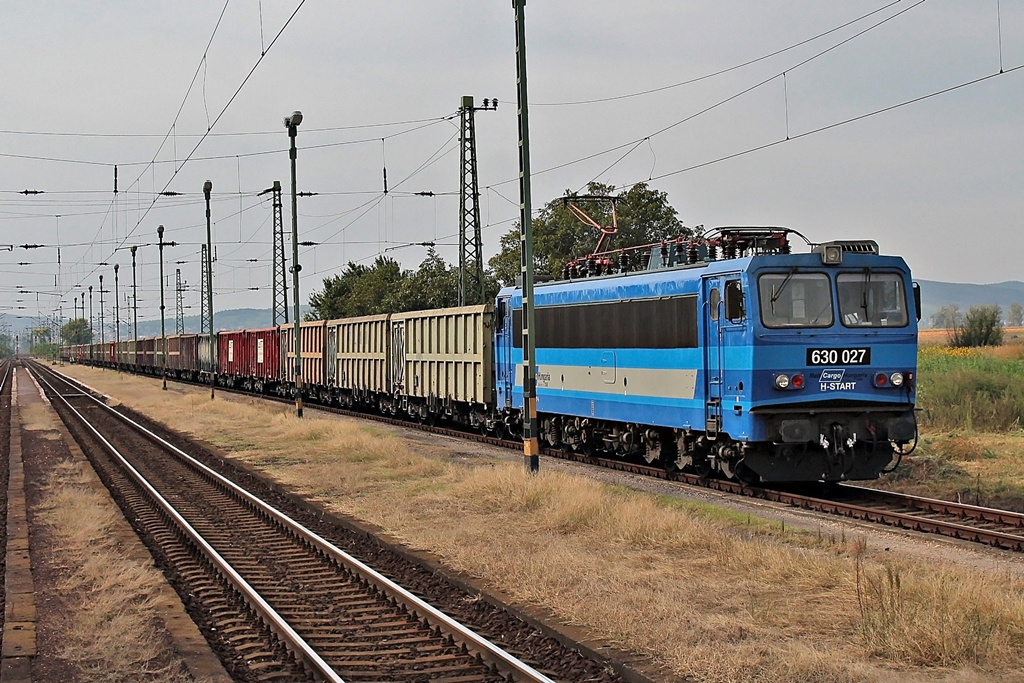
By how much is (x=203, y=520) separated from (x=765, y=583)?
8969 mm

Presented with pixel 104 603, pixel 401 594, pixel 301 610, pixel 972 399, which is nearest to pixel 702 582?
pixel 401 594

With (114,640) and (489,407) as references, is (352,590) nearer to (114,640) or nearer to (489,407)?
(114,640)

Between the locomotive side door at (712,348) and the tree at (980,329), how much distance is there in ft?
111

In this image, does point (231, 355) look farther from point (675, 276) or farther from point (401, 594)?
point (401, 594)

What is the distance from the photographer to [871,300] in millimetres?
15867

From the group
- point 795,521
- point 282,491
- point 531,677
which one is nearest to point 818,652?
point 531,677

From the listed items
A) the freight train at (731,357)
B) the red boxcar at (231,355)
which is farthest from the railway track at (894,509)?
the red boxcar at (231,355)

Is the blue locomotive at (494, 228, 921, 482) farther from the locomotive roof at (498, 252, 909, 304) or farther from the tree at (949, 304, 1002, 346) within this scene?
the tree at (949, 304, 1002, 346)

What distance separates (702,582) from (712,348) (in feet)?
21.5

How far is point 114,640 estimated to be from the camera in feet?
30.0

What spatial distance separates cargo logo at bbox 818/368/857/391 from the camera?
50.9 feet

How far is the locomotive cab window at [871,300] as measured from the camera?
1574 cm

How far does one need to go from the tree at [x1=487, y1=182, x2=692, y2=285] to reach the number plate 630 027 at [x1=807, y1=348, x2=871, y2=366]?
37.7m

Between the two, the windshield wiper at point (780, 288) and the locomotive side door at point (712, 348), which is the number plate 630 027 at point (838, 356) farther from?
the locomotive side door at point (712, 348)
